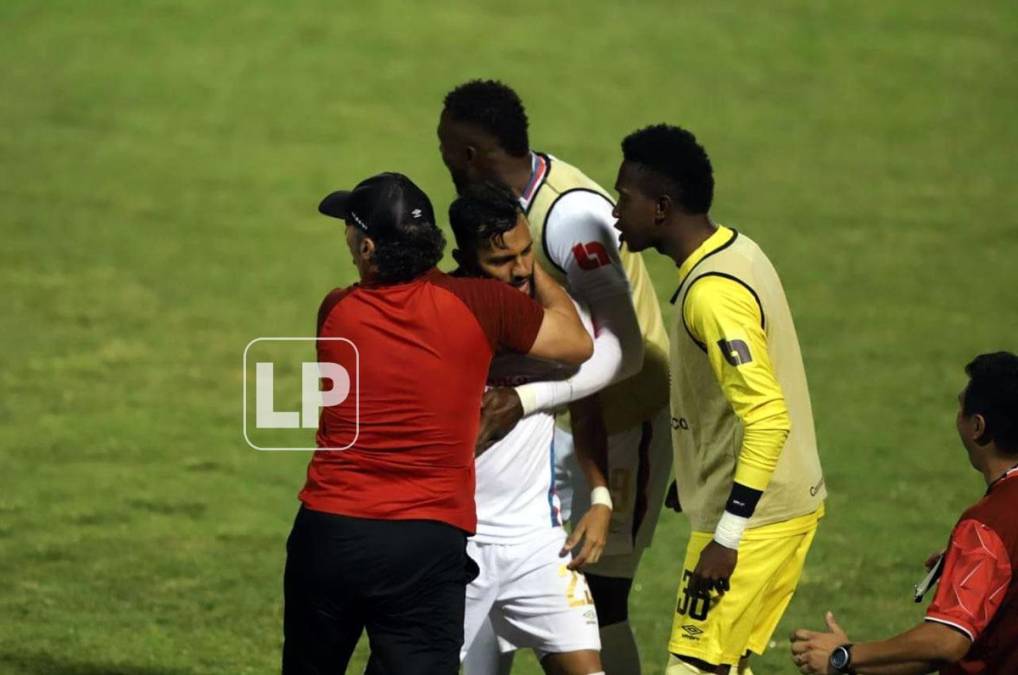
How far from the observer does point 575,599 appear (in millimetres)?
6242

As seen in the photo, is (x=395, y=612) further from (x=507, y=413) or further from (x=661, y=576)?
(x=661, y=576)

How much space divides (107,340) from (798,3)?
456 inches

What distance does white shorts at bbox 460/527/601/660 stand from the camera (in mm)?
6219

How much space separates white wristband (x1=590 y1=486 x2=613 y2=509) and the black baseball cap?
1394mm

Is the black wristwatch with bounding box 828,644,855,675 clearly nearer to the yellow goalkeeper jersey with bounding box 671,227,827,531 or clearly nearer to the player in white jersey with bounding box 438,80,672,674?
the yellow goalkeeper jersey with bounding box 671,227,827,531

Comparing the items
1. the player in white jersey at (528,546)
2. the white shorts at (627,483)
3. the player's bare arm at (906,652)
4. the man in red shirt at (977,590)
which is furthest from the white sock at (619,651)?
the player's bare arm at (906,652)

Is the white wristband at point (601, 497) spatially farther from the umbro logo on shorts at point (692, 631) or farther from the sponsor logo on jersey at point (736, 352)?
the sponsor logo on jersey at point (736, 352)

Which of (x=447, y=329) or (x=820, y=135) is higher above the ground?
(x=820, y=135)

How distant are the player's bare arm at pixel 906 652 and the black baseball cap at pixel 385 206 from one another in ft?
5.66

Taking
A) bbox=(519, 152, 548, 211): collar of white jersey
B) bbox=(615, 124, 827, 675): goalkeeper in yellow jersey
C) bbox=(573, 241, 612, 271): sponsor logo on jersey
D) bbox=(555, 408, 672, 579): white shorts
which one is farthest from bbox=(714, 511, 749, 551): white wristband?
bbox=(519, 152, 548, 211): collar of white jersey

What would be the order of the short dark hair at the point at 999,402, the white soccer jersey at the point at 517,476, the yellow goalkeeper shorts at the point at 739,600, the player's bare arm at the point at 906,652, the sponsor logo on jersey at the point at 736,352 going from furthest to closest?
the white soccer jersey at the point at 517,476
the yellow goalkeeper shorts at the point at 739,600
the sponsor logo on jersey at the point at 736,352
the short dark hair at the point at 999,402
the player's bare arm at the point at 906,652

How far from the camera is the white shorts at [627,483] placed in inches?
275

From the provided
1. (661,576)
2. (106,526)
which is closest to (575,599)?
(661,576)

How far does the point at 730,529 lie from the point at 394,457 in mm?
1130
